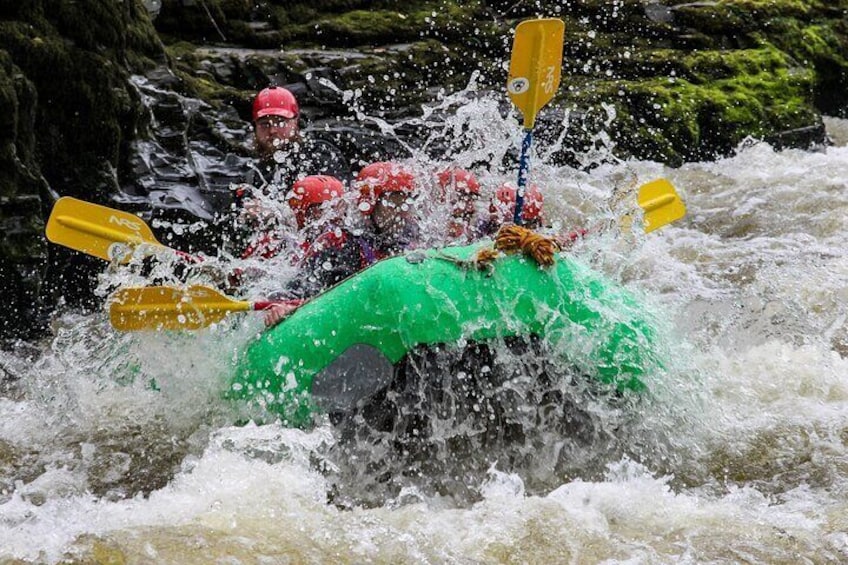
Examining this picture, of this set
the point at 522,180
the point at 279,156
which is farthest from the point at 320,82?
the point at 522,180

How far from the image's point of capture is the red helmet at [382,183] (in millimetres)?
4266

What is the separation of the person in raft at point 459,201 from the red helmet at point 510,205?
115mm

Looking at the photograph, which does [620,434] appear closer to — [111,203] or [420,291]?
[420,291]

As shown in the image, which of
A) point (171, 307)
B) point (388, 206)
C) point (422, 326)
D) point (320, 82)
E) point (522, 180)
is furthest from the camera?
point (320, 82)

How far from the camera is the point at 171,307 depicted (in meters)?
4.05

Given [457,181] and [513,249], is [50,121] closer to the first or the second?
[457,181]

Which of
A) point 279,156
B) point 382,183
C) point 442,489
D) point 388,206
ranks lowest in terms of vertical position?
point 442,489

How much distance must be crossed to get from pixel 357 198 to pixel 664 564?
2.12 m

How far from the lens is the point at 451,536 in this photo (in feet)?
10.3

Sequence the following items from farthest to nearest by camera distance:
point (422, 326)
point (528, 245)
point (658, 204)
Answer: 1. point (658, 204)
2. point (528, 245)
3. point (422, 326)

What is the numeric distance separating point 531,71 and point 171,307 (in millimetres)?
1880

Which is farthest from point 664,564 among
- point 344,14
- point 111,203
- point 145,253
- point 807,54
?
point 807,54

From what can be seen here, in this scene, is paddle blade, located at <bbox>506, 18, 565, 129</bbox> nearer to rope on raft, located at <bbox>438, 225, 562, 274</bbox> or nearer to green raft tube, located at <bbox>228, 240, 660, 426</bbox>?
rope on raft, located at <bbox>438, 225, 562, 274</bbox>

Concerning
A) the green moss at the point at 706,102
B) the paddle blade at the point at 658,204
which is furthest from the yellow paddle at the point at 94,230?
the green moss at the point at 706,102
